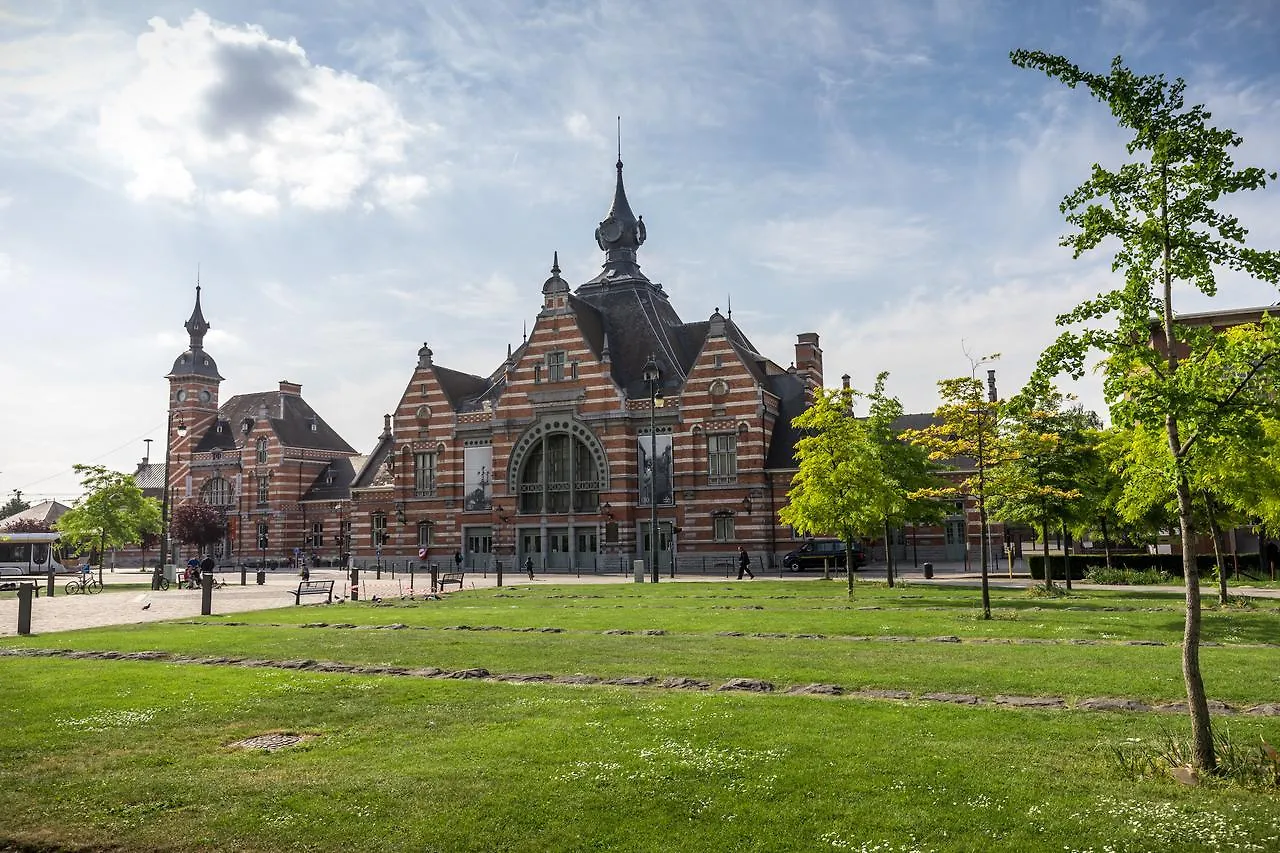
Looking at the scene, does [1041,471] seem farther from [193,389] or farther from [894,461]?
[193,389]

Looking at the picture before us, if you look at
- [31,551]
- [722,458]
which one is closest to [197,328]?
[31,551]

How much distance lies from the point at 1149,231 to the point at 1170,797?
5228 mm

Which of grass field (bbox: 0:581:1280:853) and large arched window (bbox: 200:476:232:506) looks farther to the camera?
large arched window (bbox: 200:476:232:506)

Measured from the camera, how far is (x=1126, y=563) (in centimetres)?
3812

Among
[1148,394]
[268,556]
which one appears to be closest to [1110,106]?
[1148,394]

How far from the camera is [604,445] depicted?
58781mm

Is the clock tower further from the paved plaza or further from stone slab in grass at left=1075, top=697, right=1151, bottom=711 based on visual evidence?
stone slab in grass at left=1075, top=697, right=1151, bottom=711

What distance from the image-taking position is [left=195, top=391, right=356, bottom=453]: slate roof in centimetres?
8329

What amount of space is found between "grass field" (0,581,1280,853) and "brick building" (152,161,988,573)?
34955 millimetres

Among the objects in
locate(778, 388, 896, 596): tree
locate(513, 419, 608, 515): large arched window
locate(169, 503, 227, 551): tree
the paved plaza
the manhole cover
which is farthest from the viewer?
locate(169, 503, 227, 551): tree

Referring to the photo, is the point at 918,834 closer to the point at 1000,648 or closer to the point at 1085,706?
the point at 1085,706

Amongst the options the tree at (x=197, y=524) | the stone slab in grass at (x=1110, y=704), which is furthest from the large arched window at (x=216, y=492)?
the stone slab in grass at (x=1110, y=704)

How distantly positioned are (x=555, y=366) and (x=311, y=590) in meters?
28.1

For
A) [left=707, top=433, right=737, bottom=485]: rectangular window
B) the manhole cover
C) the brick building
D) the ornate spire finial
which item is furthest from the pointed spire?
the manhole cover
